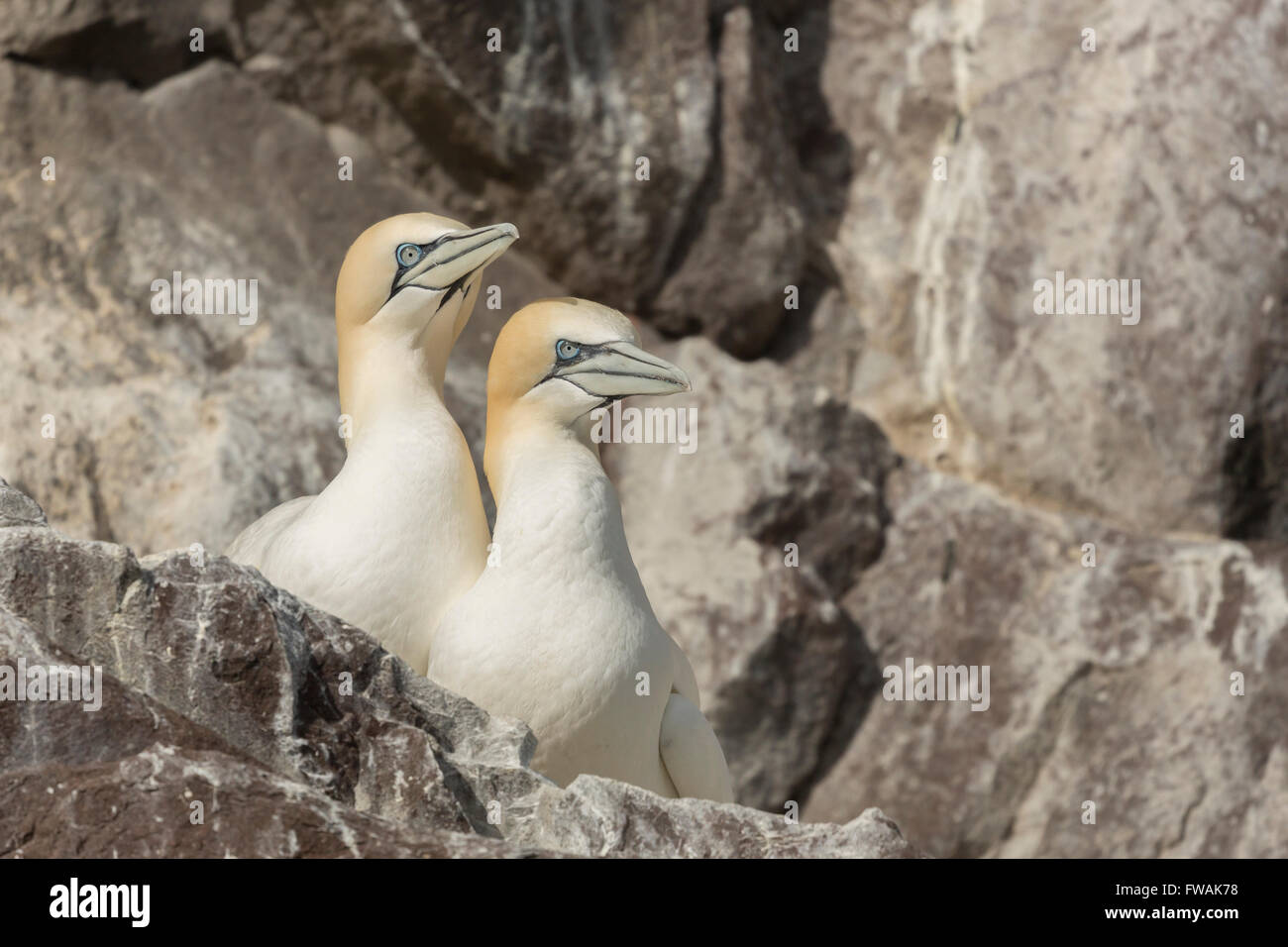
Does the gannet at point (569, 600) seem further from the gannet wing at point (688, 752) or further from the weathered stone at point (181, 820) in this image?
the weathered stone at point (181, 820)

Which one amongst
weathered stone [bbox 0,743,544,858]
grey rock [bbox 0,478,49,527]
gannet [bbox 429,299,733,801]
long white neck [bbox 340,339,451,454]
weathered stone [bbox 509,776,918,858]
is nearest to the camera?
weathered stone [bbox 0,743,544,858]

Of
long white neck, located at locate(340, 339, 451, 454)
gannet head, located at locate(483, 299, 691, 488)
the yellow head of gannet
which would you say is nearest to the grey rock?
long white neck, located at locate(340, 339, 451, 454)

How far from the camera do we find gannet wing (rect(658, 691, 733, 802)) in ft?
18.5

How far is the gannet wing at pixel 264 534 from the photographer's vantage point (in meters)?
5.90

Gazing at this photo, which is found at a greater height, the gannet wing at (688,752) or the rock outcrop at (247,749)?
the rock outcrop at (247,749)

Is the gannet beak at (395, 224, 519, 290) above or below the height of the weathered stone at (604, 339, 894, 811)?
above

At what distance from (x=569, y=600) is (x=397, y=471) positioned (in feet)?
2.38

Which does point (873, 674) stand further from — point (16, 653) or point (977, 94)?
point (16, 653)

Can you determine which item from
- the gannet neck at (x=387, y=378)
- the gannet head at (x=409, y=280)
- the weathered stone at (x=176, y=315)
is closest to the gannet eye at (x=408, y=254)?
the gannet head at (x=409, y=280)

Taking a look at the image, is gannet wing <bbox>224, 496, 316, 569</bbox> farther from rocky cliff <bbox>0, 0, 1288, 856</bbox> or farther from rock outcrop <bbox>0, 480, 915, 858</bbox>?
rocky cliff <bbox>0, 0, 1288, 856</bbox>

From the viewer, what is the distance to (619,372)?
18.5ft

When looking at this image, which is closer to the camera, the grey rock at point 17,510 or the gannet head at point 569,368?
the grey rock at point 17,510

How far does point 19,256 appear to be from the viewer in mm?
9703

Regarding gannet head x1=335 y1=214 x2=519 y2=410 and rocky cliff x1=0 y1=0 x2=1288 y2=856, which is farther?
rocky cliff x1=0 y1=0 x2=1288 y2=856
